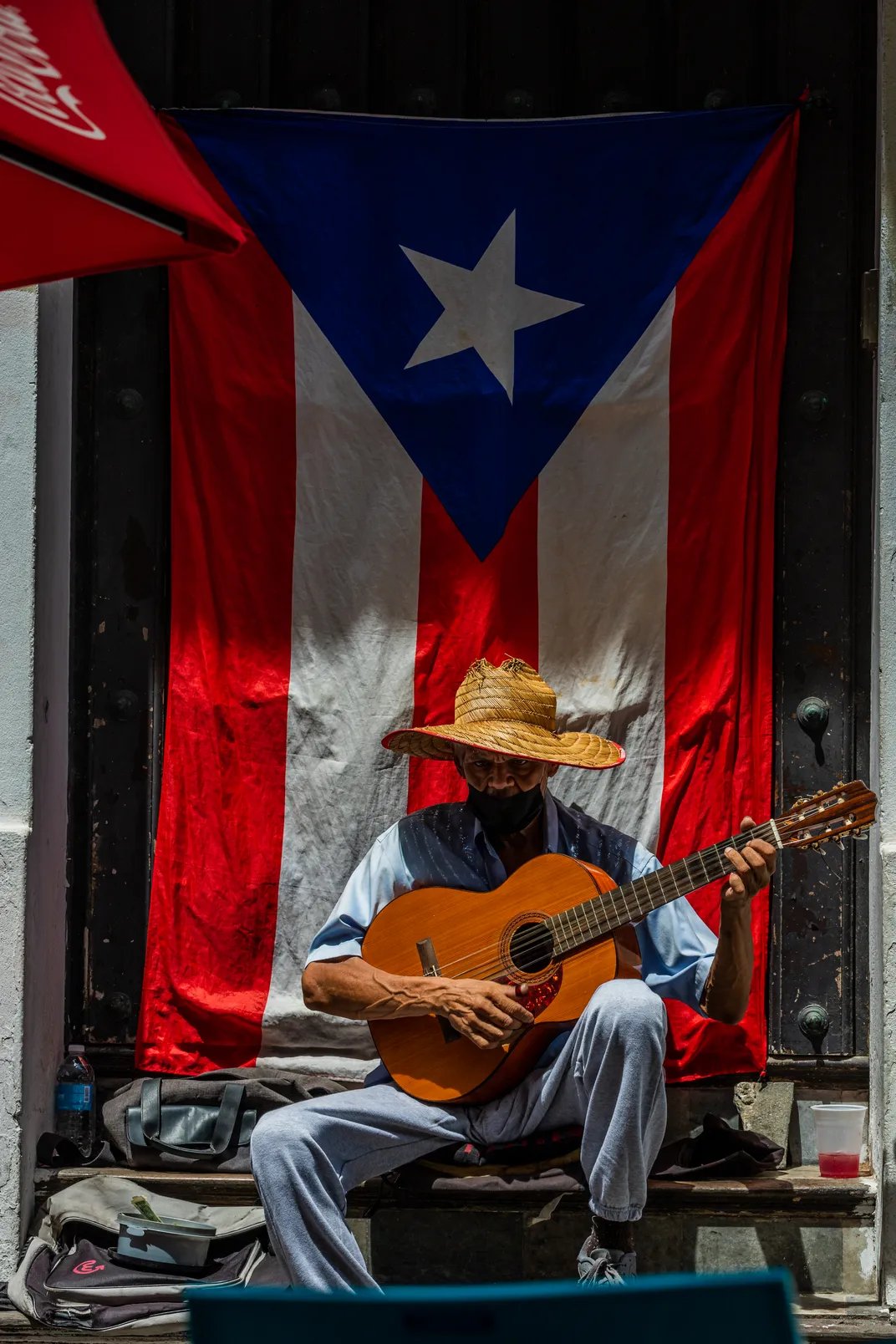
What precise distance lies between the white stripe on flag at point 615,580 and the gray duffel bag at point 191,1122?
132 cm

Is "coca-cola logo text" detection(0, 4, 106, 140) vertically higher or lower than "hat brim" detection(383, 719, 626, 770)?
higher

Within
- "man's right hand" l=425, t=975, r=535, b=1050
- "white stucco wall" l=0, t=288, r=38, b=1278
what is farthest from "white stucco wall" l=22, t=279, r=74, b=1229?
"man's right hand" l=425, t=975, r=535, b=1050

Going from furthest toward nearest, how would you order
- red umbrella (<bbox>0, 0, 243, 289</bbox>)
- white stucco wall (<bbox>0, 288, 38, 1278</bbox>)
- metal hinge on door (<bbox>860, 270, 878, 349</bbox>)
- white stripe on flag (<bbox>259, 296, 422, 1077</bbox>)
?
white stripe on flag (<bbox>259, 296, 422, 1077</bbox>) → metal hinge on door (<bbox>860, 270, 878, 349</bbox>) → white stucco wall (<bbox>0, 288, 38, 1278</bbox>) → red umbrella (<bbox>0, 0, 243, 289</bbox>)

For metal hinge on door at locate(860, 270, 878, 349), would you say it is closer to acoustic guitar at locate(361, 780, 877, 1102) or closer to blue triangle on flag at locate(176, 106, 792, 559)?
blue triangle on flag at locate(176, 106, 792, 559)

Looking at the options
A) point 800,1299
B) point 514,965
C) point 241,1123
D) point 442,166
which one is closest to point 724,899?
point 514,965

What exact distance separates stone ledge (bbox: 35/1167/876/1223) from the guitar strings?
606mm

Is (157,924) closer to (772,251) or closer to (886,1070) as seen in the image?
(886,1070)

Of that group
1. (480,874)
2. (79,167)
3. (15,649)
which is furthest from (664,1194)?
(79,167)

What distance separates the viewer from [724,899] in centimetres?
348

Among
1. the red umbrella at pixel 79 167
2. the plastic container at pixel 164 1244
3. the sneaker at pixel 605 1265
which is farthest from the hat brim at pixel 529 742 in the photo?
the red umbrella at pixel 79 167

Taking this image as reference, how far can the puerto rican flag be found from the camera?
4.46 meters

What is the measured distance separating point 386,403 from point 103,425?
949mm

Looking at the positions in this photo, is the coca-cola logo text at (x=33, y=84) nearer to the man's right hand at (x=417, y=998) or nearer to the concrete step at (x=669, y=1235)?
the man's right hand at (x=417, y=998)

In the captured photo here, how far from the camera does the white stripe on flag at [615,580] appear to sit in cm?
448
